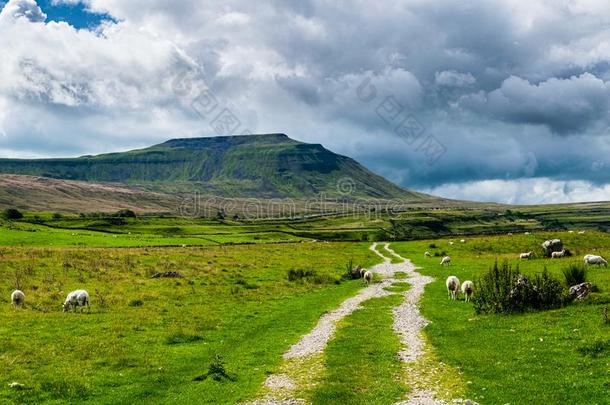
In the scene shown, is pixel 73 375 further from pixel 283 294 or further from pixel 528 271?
pixel 528 271

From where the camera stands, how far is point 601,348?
60.0 feet

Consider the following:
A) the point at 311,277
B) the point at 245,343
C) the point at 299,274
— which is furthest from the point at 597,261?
the point at 245,343

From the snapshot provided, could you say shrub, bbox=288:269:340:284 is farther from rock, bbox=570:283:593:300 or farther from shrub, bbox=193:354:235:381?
shrub, bbox=193:354:235:381

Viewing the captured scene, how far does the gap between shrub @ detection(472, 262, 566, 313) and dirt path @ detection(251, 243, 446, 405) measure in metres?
4.19

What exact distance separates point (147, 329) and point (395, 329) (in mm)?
13913

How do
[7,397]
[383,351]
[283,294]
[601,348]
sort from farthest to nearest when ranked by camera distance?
[283,294] → [383,351] → [601,348] → [7,397]

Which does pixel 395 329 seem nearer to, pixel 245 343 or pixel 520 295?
pixel 520 295

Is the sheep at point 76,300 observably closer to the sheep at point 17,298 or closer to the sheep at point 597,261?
the sheep at point 17,298

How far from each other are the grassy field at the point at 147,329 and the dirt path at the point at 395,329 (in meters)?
0.78

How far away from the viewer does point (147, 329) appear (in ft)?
87.2

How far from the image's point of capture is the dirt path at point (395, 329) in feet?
51.2

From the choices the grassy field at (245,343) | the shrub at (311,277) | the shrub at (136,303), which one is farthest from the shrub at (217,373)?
the shrub at (311,277)

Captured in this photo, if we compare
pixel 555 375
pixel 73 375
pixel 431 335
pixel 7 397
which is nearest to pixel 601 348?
pixel 555 375

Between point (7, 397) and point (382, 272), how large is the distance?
47.5 metres
